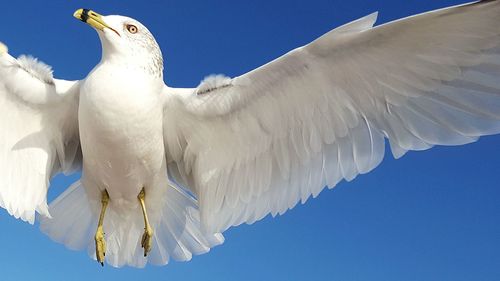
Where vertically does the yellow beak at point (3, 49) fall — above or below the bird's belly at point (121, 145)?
above

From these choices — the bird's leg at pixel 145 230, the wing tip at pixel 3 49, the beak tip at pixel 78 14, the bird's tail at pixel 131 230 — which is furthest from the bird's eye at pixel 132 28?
the bird's tail at pixel 131 230

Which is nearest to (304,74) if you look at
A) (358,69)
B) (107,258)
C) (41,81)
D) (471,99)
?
(358,69)

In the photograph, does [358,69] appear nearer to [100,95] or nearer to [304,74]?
[304,74]

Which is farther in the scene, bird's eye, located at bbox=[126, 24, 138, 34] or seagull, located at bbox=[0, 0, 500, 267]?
bird's eye, located at bbox=[126, 24, 138, 34]

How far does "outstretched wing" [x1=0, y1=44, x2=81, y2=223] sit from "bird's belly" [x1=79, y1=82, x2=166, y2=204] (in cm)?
33

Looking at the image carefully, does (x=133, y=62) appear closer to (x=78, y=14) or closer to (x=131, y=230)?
(x=78, y=14)

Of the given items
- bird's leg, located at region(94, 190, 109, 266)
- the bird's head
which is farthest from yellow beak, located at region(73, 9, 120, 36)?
bird's leg, located at region(94, 190, 109, 266)

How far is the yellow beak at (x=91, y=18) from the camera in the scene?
4516mm

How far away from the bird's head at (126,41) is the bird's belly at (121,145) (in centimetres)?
27

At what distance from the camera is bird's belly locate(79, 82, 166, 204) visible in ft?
14.4

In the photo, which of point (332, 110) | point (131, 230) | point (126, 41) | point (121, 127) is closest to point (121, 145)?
point (121, 127)

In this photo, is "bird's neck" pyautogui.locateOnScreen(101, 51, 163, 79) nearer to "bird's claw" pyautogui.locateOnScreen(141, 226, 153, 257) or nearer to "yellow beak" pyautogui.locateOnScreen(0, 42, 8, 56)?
"yellow beak" pyautogui.locateOnScreen(0, 42, 8, 56)

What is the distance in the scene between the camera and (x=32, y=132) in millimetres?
5000

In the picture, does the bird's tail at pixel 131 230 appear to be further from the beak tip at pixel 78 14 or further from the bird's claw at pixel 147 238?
the beak tip at pixel 78 14
